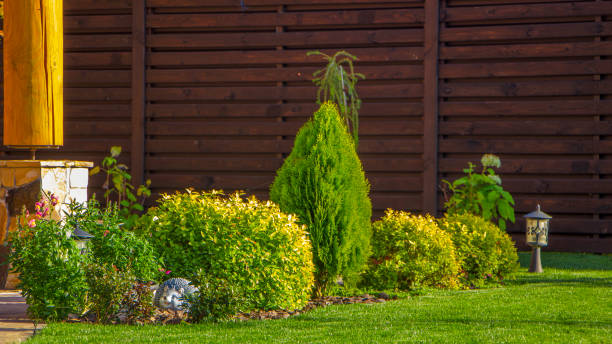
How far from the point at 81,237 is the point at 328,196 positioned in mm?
2076

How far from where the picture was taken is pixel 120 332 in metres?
4.44

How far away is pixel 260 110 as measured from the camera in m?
9.91

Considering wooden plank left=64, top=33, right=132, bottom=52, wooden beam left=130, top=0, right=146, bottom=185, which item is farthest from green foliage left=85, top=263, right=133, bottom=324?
wooden plank left=64, top=33, right=132, bottom=52

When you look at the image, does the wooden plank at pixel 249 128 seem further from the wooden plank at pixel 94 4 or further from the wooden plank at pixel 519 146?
the wooden plank at pixel 94 4

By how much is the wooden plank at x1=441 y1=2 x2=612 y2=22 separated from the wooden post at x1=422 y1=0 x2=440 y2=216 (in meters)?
0.21

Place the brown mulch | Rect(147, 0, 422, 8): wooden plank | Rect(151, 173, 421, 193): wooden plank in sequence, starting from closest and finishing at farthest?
the brown mulch < Rect(151, 173, 421, 193): wooden plank < Rect(147, 0, 422, 8): wooden plank

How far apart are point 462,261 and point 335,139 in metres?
2.01

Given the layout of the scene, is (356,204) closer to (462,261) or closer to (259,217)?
(259,217)

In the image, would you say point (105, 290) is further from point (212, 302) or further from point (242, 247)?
point (242, 247)

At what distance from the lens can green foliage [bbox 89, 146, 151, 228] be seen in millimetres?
9539

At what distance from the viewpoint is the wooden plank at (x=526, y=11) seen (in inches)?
359

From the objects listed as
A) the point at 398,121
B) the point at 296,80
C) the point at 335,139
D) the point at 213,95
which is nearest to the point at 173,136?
the point at 213,95

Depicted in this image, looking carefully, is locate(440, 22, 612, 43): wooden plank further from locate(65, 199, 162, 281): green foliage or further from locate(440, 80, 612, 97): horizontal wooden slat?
locate(65, 199, 162, 281): green foliage

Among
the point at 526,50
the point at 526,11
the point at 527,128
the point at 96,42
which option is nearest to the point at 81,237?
the point at 96,42
